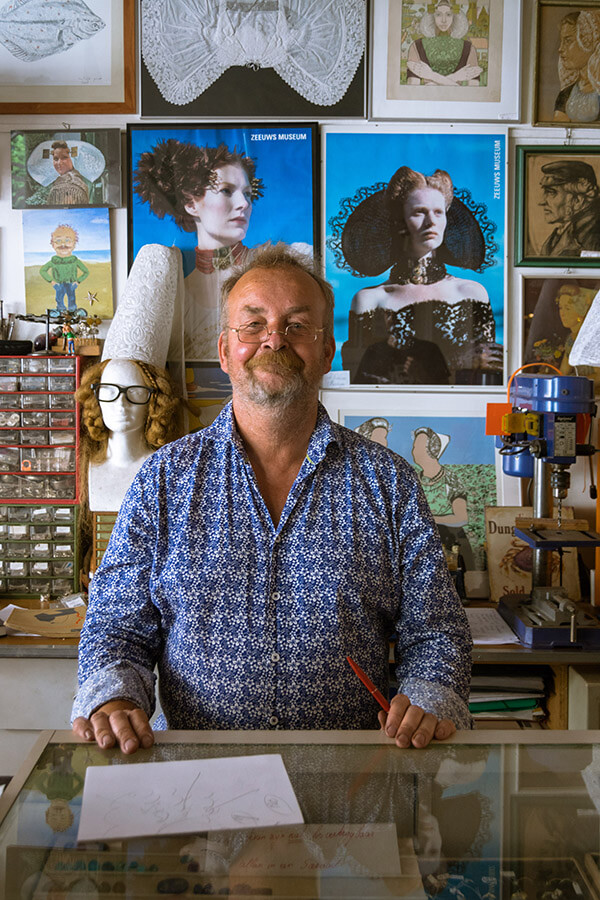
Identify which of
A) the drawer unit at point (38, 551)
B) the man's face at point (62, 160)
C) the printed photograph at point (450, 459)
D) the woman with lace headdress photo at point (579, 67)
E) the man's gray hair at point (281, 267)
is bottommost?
the drawer unit at point (38, 551)

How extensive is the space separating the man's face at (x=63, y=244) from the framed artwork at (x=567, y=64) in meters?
1.54

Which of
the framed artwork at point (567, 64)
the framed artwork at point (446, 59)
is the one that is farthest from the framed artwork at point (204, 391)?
the framed artwork at point (567, 64)

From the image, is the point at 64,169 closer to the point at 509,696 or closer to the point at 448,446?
the point at 448,446

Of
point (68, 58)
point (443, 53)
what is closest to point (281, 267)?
point (443, 53)

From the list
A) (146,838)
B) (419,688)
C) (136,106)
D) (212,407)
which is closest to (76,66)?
(136,106)

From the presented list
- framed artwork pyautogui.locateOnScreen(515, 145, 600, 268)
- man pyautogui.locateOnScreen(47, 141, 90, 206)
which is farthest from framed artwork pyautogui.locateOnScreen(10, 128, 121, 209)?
framed artwork pyautogui.locateOnScreen(515, 145, 600, 268)

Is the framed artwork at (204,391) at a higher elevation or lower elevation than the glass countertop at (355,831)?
higher

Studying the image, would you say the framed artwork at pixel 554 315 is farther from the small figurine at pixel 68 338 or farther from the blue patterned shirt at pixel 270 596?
the small figurine at pixel 68 338

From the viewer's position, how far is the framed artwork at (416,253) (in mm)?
2619

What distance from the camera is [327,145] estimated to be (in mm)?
2625

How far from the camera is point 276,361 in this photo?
5.21 feet

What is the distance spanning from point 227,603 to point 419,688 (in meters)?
0.37

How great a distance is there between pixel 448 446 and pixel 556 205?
85cm

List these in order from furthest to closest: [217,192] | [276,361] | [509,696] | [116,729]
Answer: [217,192] → [509,696] → [276,361] → [116,729]
